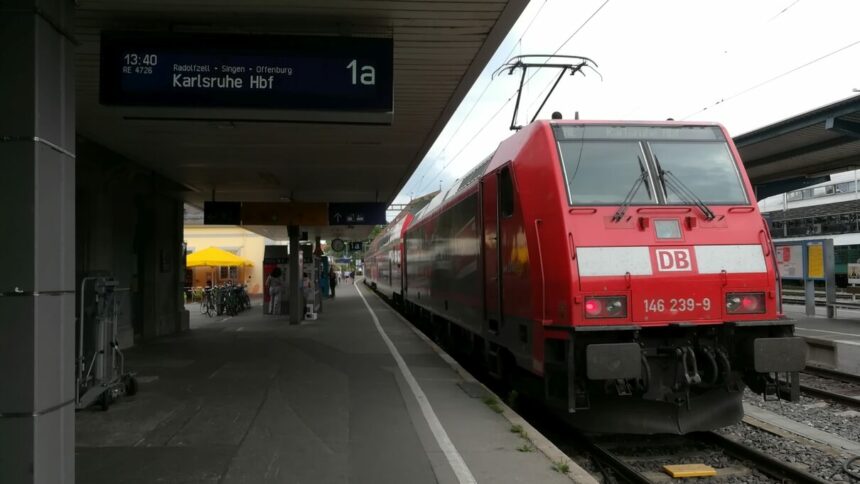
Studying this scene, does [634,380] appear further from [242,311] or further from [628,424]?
[242,311]

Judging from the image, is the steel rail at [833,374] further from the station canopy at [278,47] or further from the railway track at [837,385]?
the station canopy at [278,47]

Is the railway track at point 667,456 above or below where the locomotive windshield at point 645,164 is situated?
below

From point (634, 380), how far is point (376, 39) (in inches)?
156

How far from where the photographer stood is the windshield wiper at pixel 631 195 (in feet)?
19.3

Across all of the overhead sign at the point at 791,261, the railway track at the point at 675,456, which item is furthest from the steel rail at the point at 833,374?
the overhead sign at the point at 791,261

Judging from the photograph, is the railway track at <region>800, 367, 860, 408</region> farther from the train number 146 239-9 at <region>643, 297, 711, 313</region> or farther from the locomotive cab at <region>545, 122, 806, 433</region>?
the train number 146 239-9 at <region>643, 297, 711, 313</region>

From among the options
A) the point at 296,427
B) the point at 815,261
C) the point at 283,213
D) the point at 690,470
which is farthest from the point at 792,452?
the point at 815,261

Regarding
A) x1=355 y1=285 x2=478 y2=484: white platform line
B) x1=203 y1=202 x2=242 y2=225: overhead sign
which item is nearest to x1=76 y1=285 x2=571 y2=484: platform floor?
x1=355 y1=285 x2=478 y2=484: white platform line

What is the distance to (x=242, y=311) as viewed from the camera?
23.2 metres

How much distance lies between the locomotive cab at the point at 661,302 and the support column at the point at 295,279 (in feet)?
40.6

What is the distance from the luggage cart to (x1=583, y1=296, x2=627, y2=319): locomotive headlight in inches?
207

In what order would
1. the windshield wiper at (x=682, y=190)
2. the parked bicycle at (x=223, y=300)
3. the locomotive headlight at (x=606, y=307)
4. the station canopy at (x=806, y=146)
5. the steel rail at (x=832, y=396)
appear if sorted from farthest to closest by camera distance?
1. the parked bicycle at (x=223, y=300)
2. the station canopy at (x=806, y=146)
3. the steel rail at (x=832, y=396)
4. the windshield wiper at (x=682, y=190)
5. the locomotive headlight at (x=606, y=307)

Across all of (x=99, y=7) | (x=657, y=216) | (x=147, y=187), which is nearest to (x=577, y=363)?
(x=657, y=216)

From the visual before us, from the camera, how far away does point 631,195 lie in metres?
6.10
